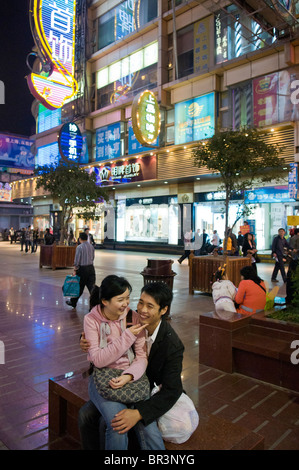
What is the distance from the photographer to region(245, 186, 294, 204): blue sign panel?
16672mm

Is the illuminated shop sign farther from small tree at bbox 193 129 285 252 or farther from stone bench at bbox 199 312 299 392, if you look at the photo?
stone bench at bbox 199 312 299 392

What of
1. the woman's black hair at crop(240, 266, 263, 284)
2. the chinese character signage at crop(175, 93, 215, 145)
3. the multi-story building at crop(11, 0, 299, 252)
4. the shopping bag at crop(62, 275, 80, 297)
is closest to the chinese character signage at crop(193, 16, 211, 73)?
the multi-story building at crop(11, 0, 299, 252)

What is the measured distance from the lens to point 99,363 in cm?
228

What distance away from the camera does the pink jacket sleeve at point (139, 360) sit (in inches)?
86.7

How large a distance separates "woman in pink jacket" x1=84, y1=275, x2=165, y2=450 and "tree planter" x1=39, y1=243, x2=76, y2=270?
11.9 m

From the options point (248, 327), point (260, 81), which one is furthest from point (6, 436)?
point (260, 81)

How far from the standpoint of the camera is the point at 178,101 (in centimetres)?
2005

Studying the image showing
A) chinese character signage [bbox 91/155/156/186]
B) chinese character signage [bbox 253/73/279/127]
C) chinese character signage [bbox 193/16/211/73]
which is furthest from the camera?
chinese character signage [bbox 91/155/156/186]

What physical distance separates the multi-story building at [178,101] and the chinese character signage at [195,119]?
0.19ft

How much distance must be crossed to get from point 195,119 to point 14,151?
22.6m

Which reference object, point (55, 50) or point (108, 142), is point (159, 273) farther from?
point (108, 142)

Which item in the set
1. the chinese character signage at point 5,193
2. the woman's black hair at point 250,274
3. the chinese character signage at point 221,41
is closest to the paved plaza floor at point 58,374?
the woman's black hair at point 250,274

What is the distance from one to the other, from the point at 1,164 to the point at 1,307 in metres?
31.0

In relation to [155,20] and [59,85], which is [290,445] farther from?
[155,20]
